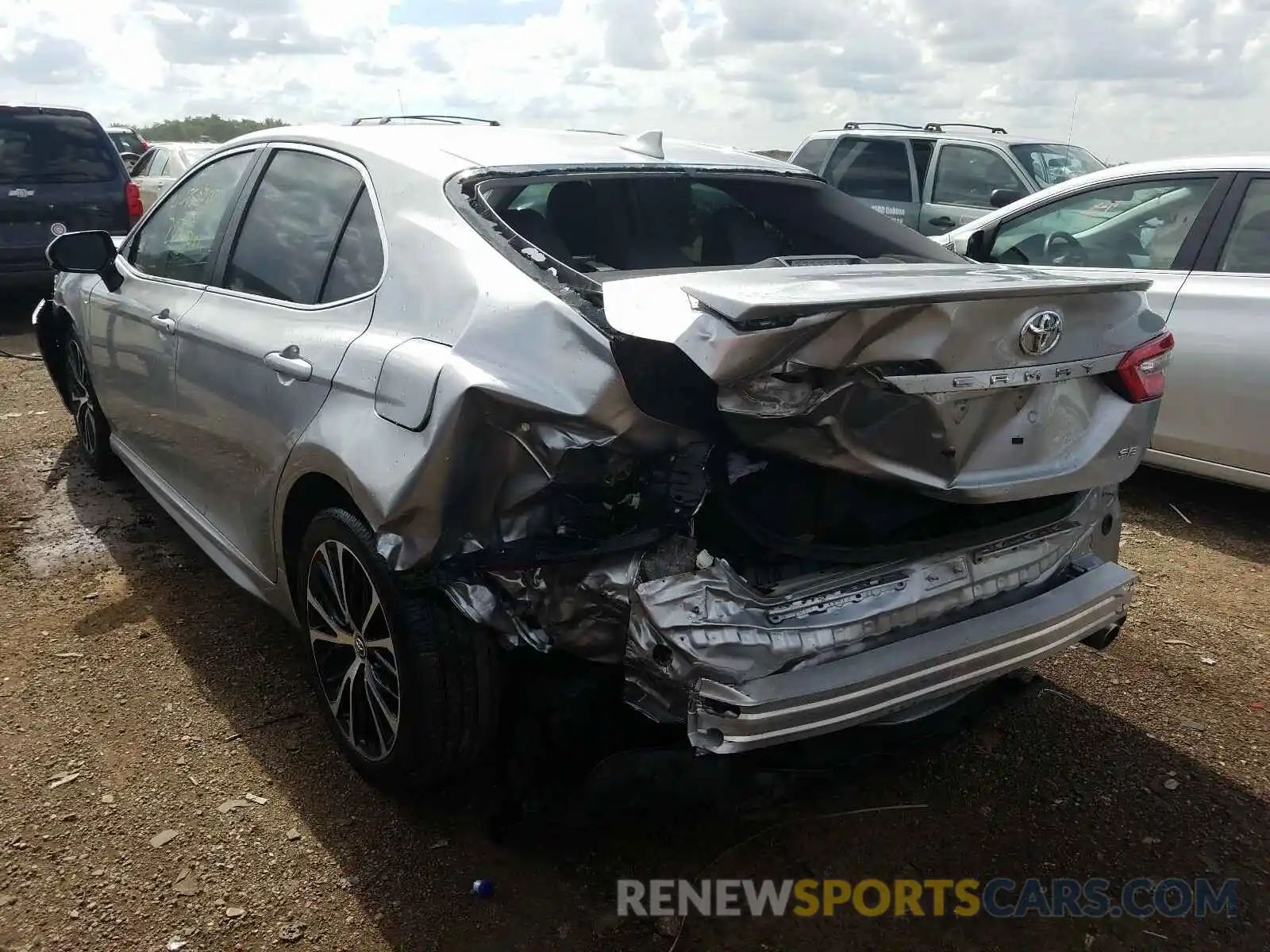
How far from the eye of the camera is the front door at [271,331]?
2645 mm

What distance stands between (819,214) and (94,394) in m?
3.45

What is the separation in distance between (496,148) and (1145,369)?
1.89 metres

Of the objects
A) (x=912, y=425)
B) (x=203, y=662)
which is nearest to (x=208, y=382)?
(x=203, y=662)

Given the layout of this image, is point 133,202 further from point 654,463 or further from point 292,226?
point 654,463

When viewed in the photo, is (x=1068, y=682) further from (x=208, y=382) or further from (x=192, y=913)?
(x=208, y=382)

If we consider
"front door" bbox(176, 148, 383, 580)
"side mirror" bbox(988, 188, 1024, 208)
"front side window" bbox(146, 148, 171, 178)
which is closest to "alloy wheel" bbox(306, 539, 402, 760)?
"front door" bbox(176, 148, 383, 580)

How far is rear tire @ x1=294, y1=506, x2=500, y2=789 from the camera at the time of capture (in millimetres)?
2295

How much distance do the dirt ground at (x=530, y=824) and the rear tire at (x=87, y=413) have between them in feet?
4.15

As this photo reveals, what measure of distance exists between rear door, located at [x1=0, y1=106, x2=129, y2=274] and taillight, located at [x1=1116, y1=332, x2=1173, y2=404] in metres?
8.74

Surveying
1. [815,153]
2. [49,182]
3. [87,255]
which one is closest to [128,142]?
[49,182]

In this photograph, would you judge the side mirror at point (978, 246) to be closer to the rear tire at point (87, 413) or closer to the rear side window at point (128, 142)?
the rear tire at point (87, 413)

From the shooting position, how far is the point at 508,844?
8.18 feet

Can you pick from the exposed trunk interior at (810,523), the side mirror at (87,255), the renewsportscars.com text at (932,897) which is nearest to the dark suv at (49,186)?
the side mirror at (87,255)

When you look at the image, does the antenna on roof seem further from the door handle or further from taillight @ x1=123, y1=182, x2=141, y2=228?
taillight @ x1=123, y1=182, x2=141, y2=228
